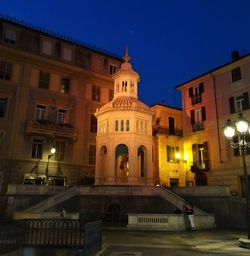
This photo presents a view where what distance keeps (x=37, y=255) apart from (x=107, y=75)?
3402 cm

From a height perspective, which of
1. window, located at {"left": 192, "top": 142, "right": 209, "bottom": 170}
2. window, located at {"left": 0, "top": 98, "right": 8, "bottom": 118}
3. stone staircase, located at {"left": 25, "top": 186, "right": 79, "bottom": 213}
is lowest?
stone staircase, located at {"left": 25, "top": 186, "right": 79, "bottom": 213}

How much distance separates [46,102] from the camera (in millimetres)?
36125

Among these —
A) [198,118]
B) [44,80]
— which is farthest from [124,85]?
[198,118]

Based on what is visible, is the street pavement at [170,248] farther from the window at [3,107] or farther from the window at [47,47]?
the window at [47,47]

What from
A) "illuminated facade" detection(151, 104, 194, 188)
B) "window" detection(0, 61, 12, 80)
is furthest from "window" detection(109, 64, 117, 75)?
"window" detection(0, 61, 12, 80)

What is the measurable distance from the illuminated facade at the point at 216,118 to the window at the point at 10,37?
23.7 m

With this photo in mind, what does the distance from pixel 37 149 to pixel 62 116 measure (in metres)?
5.66

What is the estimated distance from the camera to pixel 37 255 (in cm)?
1014

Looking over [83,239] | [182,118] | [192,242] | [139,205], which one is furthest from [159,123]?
[83,239]

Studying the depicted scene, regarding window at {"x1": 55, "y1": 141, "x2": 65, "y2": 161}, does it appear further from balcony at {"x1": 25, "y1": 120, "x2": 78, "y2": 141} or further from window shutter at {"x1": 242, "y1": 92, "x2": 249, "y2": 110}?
window shutter at {"x1": 242, "y1": 92, "x2": 249, "y2": 110}

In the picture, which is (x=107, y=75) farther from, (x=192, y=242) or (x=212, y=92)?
(x=192, y=242)

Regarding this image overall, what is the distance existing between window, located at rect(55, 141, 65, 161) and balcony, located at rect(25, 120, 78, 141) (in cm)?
109

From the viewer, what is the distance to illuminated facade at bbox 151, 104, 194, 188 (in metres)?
38.2

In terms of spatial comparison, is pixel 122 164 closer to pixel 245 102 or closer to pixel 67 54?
pixel 245 102
